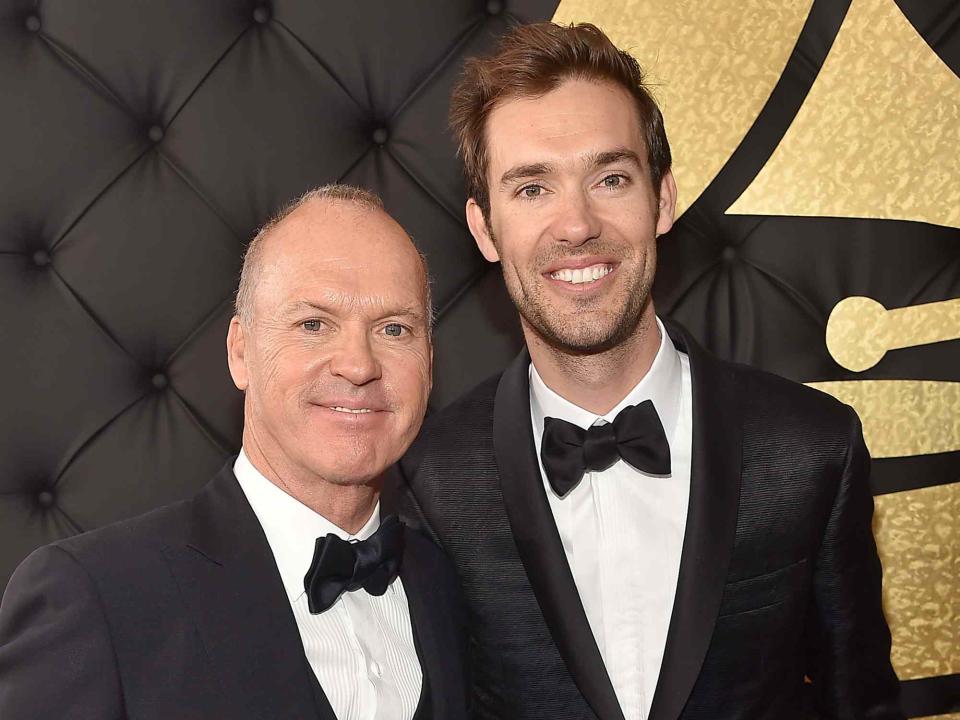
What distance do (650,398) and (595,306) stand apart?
0.20 metres

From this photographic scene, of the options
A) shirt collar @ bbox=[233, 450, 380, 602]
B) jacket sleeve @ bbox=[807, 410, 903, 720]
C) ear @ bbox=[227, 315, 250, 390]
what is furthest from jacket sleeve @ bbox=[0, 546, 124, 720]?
jacket sleeve @ bbox=[807, 410, 903, 720]

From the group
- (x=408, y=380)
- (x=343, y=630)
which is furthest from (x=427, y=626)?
(x=408, y=380)

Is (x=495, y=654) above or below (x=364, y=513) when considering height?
below

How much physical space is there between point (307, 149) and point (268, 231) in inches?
22.8

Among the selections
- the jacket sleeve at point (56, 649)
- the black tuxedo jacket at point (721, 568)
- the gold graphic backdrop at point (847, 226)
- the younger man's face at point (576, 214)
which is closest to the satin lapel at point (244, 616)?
the jacket sleeve at point (56, 649)

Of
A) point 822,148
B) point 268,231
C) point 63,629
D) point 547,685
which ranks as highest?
point 822,148

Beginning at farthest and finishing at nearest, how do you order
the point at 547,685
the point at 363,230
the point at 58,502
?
the point at 58,502
the point at 547,685
the point at 363,230

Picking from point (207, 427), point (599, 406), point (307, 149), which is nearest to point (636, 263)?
point (599, 406)

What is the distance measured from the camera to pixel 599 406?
5.75 feet

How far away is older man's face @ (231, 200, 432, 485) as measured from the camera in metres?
1.39

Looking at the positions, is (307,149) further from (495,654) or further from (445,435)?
(495,654)

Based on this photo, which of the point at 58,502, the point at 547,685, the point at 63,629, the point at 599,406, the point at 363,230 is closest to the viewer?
the point at 63,629

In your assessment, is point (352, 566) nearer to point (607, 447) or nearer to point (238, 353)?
point (238, 353)

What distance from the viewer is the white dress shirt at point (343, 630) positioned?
135 cm
